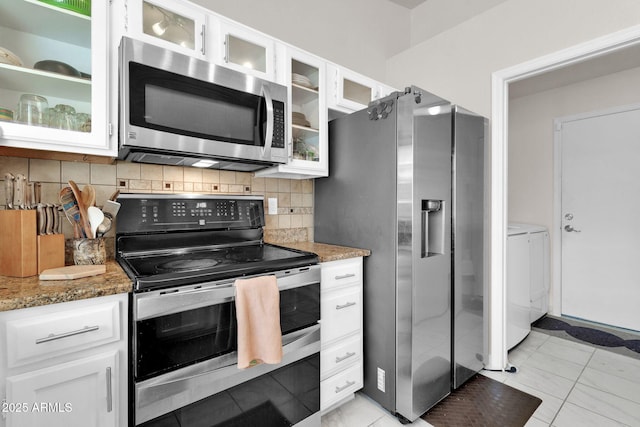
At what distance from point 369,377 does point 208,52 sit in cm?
202

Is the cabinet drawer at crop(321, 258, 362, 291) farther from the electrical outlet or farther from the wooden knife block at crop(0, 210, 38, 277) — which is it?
the wooden knife block at crop(0, 210, 38, 277)

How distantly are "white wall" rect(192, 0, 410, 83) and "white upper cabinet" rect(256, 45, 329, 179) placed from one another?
521 mm

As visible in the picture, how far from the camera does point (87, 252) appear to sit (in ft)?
4.00

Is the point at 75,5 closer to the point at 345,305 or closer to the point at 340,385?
the point at 345,305

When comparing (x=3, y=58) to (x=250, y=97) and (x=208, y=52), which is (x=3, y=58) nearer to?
(x=208, y=52)

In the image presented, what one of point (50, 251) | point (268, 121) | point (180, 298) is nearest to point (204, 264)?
point (180, 298)

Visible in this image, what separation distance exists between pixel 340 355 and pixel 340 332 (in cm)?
13

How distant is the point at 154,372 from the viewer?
1089mm

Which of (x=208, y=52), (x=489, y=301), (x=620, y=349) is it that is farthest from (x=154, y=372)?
(x=620, y=349)

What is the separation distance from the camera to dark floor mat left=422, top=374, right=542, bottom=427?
164 cm

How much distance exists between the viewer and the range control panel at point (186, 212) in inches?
59.6

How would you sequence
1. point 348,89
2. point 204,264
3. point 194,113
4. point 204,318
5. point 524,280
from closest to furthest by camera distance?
point 204,318 < point 204,264 < point 194,113 < point 348,89 < point 524,280

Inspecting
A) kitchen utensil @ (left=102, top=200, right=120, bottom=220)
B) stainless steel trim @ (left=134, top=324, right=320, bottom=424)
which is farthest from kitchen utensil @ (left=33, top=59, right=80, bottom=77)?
stainless steel trim @ (left=134, top=324, right=320, bottom=424)

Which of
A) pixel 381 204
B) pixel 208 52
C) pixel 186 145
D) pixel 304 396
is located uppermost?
pixel 208 52
